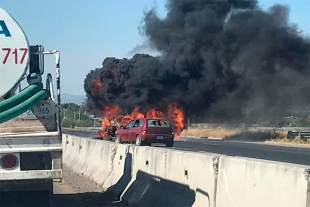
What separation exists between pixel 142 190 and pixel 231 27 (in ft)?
192

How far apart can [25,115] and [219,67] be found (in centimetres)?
5869

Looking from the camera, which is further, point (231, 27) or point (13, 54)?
point (231, 27)

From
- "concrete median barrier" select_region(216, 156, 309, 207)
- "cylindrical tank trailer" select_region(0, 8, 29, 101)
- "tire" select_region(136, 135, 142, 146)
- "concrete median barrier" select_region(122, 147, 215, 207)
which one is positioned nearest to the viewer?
"concrete median barrier" select_region(216, 156, 309, 207)

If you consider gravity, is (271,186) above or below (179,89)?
below

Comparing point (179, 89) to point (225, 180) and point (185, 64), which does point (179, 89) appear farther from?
point (225, 180)

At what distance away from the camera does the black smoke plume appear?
63.9 metres

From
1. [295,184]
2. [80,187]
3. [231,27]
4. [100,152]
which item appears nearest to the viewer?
[295,184]

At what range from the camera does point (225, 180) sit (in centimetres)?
766

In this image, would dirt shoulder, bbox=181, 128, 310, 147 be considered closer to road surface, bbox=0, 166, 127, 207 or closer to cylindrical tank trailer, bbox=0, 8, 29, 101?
road surface, bbox=0, 166, 127, 207

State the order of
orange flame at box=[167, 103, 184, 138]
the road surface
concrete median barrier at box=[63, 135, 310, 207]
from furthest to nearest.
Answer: orange flame at box=[167, 103, 184, 138] → the road surface → concrete median barrier at box=[63, 135, 310, 207]

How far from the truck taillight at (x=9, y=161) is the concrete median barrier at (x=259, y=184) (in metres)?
2.87

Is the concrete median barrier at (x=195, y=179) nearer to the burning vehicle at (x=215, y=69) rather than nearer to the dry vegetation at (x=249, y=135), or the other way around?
the dry vegetation at (x=249, y=135)

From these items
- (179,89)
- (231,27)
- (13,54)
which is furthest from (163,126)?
(231,27)

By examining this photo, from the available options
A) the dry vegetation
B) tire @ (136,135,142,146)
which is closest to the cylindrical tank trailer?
tire @ (136,135,142,146)
